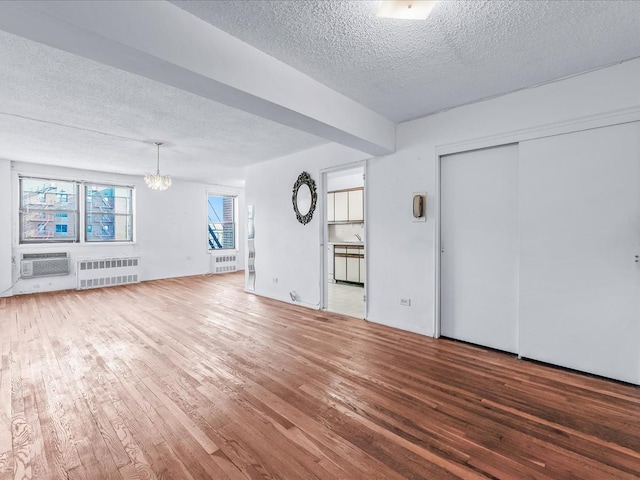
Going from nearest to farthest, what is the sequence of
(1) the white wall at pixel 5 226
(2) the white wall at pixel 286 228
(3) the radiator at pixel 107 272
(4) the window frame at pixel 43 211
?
(2) the white wall at pixel 286 228
(1) the white wall at pixel 5 226
(4) the window frame at pixel 43 211
(3) the radiator at pixel 107 272

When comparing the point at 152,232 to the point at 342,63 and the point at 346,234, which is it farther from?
the point at 342,63

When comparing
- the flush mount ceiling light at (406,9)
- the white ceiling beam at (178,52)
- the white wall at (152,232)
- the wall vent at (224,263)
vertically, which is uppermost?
the flush mount ceiling light at (406,9)

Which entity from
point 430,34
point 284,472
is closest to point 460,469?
point 284,472

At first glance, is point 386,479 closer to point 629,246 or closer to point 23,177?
point 629,246

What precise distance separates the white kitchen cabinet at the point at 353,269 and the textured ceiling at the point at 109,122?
2886 millimetres

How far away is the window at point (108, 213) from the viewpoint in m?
6.86

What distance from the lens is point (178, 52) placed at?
1.83 meters

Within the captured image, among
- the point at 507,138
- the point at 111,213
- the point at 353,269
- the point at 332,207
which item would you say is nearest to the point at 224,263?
the point at 111,213

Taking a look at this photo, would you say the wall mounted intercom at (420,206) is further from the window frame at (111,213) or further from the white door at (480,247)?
the window frame at (111,213)

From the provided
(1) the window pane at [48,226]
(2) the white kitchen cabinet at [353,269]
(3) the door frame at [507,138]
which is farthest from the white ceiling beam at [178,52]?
(1) the window pane at [48,226]

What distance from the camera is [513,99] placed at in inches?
116

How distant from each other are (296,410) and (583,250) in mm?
2763

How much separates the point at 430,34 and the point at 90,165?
22.4 ft

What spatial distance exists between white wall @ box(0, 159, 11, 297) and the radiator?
108 centimetres
